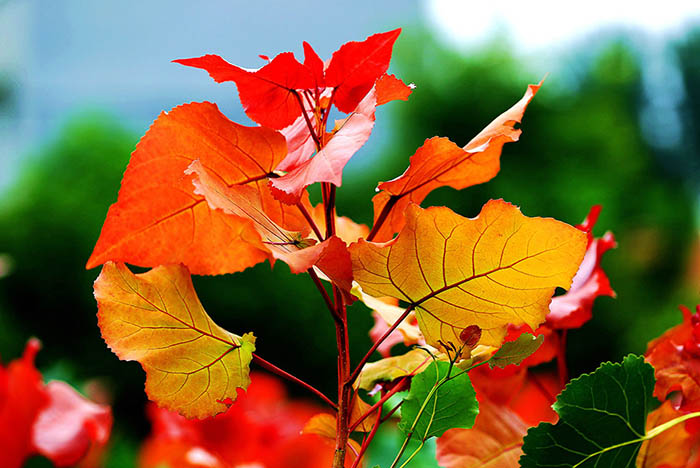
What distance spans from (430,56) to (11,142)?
126 inches

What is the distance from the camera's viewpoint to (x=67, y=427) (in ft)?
1.09

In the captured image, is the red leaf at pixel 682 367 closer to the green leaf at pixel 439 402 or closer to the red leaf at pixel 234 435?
the green leaf at pixel 439 402

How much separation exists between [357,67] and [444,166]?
4 centimetres

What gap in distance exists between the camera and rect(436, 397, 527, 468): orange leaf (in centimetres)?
23

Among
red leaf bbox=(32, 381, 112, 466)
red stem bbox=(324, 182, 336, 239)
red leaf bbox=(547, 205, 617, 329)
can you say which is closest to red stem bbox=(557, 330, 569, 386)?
red leaf bbox=(547, 205, 617, 329)

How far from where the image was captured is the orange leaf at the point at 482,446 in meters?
0.23

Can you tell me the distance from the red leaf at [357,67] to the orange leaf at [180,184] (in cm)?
2

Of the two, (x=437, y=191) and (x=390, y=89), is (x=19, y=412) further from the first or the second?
(x=437, y=191)

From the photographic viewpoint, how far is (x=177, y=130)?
0.19 metres

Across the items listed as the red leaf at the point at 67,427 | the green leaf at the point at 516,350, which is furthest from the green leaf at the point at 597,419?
the red leaf at the point at 67,427

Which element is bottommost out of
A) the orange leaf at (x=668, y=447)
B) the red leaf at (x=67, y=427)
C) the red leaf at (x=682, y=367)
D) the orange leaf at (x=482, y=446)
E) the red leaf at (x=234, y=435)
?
the red leaf at (x=234, y=435)

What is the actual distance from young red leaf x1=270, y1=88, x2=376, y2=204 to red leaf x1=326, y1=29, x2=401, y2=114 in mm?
13

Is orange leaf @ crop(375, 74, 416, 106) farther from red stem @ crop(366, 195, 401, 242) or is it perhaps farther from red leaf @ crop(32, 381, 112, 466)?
red leaf @ crop(32, 381, 112, 466)

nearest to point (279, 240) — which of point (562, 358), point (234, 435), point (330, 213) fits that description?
point (330, 213)
